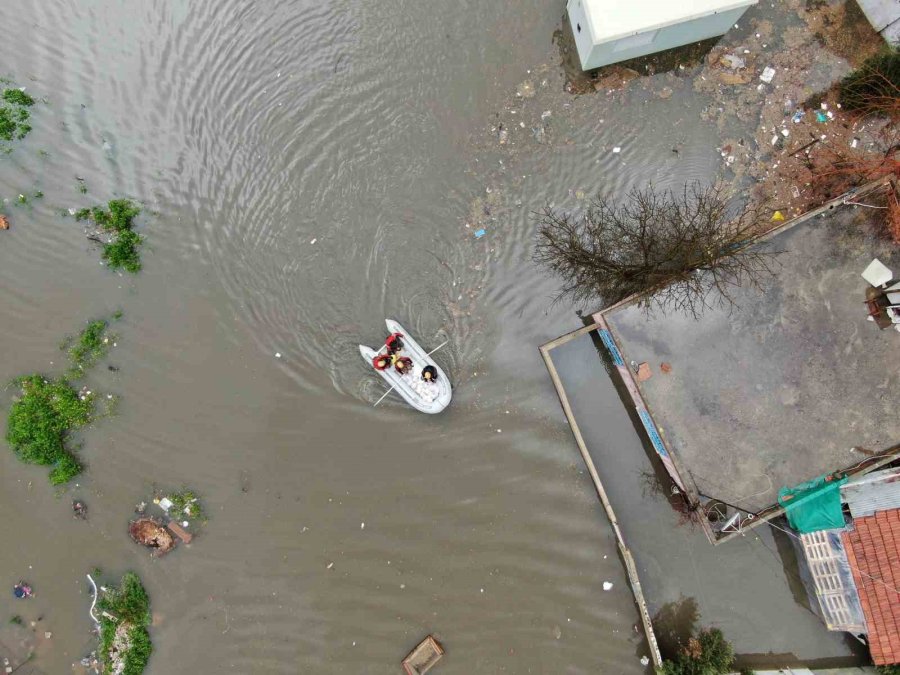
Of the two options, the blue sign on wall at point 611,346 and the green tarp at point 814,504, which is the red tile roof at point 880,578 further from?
the blue sign on wall at point 611,346

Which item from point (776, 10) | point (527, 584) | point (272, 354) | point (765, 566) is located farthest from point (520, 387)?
point (776, 10)

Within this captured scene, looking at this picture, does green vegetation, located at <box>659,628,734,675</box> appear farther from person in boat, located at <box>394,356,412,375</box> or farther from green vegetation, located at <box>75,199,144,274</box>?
green vegetation, located at <box>75,199,144,274</box>

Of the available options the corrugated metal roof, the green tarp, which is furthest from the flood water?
the corrugated metal roof

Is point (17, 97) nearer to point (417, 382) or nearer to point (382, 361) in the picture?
point (382, 361)

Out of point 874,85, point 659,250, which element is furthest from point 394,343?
point 874,85

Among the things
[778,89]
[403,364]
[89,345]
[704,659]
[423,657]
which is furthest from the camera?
[89,345]

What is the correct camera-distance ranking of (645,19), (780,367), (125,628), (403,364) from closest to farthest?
(645,19) < (780,367) < (403,364) < (125,628)

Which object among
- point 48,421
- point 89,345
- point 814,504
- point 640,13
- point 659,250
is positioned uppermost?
point 640,13
